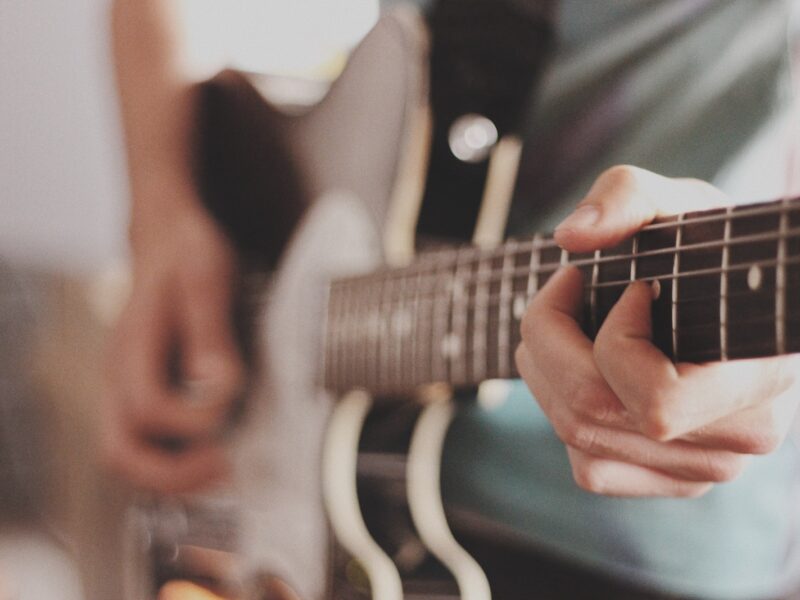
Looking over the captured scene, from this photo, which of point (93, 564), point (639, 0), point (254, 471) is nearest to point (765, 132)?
point (639, 0)

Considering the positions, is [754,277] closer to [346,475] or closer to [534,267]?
[534,267]

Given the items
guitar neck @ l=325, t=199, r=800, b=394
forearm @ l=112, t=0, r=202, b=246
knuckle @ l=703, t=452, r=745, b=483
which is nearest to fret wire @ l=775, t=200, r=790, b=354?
guitar neck @ l=325, t=199, r=800, b=394

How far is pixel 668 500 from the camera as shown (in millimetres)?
424

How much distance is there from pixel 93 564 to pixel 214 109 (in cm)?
42

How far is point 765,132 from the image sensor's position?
15.8 inches

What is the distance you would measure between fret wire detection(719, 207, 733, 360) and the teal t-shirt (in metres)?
0.18

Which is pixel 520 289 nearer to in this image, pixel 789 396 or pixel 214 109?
pixel 789 396

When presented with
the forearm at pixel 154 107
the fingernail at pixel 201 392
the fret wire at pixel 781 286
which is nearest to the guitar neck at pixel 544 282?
the fret wire at pixel 781 286

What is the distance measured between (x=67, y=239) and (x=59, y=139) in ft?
0.28

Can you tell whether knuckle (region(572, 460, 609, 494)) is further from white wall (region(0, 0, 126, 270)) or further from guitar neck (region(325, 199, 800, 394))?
white wall (region(0, 0, 126, 270))

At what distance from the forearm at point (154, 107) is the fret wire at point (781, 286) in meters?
0.56

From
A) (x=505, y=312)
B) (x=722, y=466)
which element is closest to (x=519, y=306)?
(x=505, y=312)

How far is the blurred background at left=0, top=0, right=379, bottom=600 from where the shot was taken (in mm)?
545

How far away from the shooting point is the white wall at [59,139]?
0.54 m
